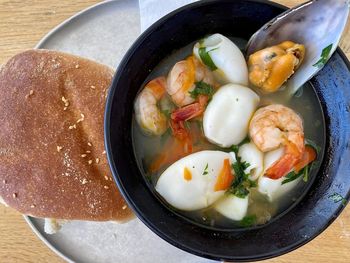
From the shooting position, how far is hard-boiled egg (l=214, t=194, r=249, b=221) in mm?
1224

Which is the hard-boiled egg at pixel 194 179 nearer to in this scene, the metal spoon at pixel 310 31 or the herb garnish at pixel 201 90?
the herb garnish at pixel 201 90

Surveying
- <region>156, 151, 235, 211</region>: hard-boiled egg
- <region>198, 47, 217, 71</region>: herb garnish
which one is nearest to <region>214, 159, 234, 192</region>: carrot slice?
<region>156, 151, 235, 211</region>: hard-boiled egg

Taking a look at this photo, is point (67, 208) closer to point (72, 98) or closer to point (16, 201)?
point (16, 201)

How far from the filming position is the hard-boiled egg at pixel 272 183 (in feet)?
3.95

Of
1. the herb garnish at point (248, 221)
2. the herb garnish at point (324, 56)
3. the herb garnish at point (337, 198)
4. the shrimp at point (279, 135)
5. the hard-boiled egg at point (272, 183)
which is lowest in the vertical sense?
the herb garnish at point (248, 221)

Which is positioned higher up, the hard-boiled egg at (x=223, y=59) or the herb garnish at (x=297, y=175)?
the hard-boiled egg at (x=223, y=59)

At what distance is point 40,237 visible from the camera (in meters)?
1.47

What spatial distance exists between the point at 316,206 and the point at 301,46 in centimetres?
36

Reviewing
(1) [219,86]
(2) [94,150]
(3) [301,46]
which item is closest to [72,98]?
(2) [94,150]

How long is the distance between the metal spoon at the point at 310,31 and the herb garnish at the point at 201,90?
0.45 feet

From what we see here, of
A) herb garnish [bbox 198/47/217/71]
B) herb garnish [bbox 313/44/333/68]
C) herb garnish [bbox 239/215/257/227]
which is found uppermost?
herb garnish [bbox 198/47/217/71]

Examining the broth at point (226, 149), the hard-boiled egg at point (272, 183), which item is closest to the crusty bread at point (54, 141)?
the broth at point (226, 149)

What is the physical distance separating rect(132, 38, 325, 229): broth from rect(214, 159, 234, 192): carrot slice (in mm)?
58

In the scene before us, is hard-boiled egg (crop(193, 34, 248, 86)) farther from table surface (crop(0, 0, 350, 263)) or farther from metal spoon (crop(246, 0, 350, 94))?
table surface (crop(0, 0, 350, 263))
